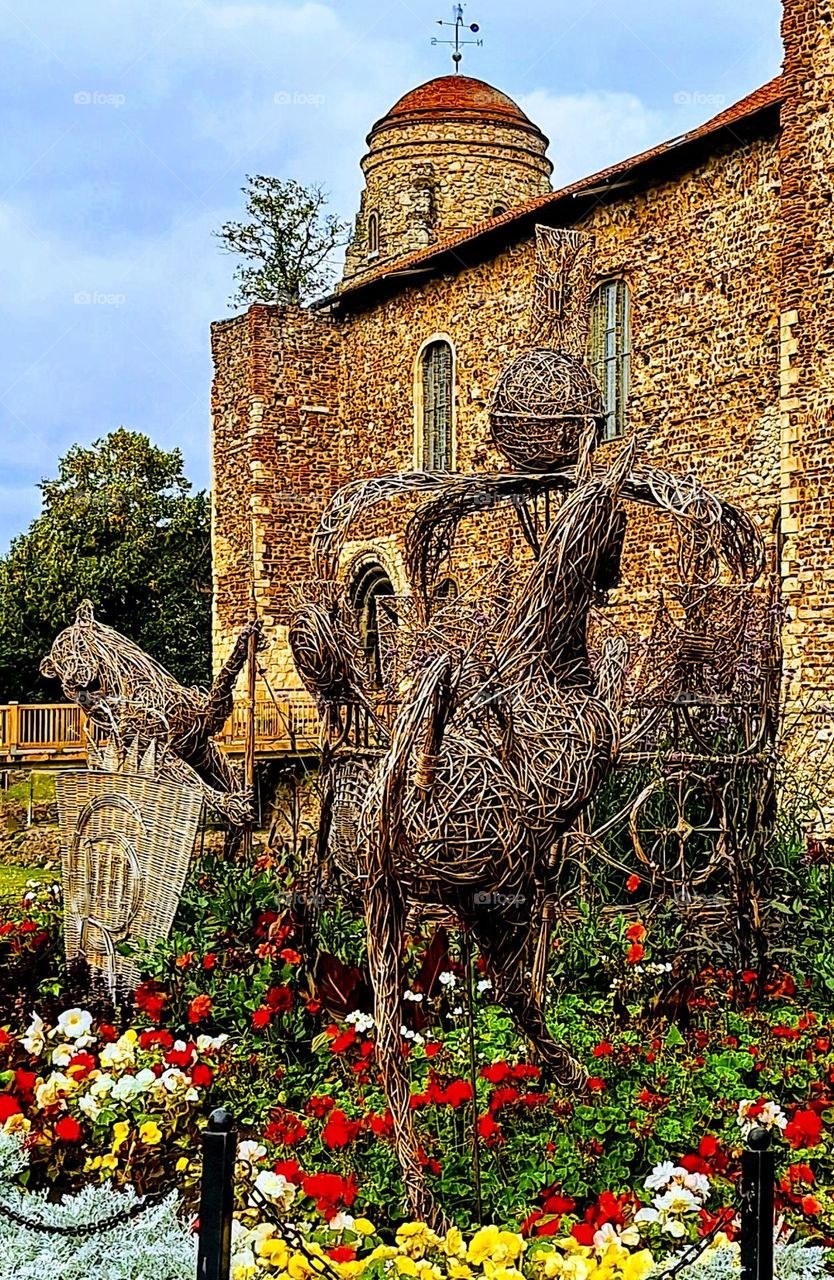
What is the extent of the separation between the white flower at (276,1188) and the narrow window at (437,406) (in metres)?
14.0

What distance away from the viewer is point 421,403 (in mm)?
17594

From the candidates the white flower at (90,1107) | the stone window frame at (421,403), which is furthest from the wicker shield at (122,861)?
the stone window frame at (421,403)

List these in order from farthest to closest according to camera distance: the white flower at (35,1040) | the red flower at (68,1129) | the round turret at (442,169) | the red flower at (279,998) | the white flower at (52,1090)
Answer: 1. the round turret at (442,169)
2. the red flower at (279,998)
3. the white flower at (35,1040)
4. the white flower at (52,1090)
5. the red flower at (68,1129)

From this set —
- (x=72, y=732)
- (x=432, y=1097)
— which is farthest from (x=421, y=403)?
(x=432, y=1097)

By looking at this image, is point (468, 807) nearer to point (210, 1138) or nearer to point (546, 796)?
point (546, 796)

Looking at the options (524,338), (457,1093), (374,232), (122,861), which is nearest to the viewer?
(457,1093)

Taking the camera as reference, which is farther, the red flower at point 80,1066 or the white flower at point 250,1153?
the red flower at point 80,1066

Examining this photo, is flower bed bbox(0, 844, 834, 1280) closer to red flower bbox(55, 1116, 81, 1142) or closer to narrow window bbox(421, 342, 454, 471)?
red flower bbox(55, 1116, 81, 1142)

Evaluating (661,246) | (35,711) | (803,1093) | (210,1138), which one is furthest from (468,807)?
(35,711)

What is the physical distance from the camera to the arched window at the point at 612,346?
13.7 m

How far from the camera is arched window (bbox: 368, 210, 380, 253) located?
23031 mm

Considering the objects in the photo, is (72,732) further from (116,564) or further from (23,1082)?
(23,1082)

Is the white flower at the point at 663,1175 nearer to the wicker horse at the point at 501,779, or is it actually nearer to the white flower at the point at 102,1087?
the wicker horse at the point at 501,779

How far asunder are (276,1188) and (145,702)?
4.21m
